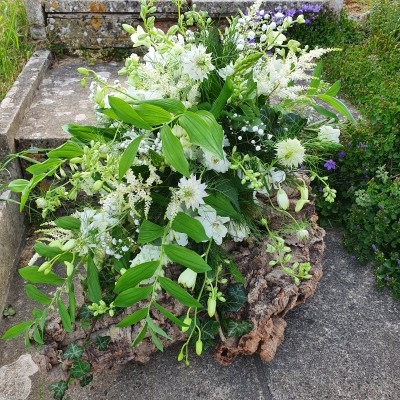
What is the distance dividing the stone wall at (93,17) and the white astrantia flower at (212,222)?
2850 mm

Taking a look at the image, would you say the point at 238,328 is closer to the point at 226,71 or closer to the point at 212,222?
the point at 212,222

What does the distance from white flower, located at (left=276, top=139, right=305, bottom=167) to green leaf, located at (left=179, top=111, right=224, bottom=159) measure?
54cm

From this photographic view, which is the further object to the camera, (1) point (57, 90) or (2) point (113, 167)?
(1) point (57, 90)

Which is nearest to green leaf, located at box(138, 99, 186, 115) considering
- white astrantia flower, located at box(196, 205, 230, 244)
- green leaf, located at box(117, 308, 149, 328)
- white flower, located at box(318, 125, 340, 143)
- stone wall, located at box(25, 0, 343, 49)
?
white astrantia flower, located at box(196, 205, 230, 244)

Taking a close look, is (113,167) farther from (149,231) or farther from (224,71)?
(224,71)

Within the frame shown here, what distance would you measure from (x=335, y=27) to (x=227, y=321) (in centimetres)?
358

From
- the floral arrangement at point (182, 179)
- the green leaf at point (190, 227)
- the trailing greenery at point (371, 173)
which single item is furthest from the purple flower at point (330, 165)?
the green leaf at point (190, 227)

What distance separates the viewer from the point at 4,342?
256 centimetres

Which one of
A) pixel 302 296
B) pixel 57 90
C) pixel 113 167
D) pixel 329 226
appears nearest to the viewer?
pixel 113 167

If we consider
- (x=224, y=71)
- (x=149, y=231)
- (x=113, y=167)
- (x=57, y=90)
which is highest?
(x=224, y=71)

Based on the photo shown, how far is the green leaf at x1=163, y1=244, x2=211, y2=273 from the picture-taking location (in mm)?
1855

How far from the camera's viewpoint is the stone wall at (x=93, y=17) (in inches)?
172

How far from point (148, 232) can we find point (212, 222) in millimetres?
333

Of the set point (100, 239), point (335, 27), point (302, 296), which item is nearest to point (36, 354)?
point (100, 239)
